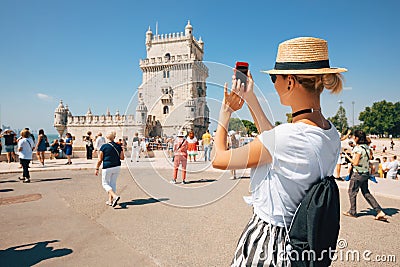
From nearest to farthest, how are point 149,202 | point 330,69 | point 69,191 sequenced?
point 330,69 → point 149,202 → point 69,191

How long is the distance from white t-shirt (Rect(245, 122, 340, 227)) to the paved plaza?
60 cm

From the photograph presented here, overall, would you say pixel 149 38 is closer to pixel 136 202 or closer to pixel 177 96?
pixel 136 202

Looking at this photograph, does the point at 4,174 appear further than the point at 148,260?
Yes

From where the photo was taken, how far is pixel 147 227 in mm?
4672

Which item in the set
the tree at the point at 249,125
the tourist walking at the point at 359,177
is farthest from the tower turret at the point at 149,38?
the tree at the point at 249,125

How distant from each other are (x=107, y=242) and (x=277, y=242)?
3.32 metres

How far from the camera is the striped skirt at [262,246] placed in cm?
144

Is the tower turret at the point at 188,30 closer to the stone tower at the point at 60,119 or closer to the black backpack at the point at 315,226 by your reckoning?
the stone tower at the point at 60,119

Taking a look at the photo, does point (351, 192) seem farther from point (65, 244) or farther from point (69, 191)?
point (69, 191)

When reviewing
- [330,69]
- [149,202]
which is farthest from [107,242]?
[330,69]

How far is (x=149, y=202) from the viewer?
252 inches

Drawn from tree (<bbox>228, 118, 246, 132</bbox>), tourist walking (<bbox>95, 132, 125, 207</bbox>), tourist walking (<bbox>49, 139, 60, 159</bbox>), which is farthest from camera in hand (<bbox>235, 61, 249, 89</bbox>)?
tourist walking (<bbox>49, 139, 60, 159</bbox>)

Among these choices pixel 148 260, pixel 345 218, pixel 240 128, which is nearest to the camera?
pixel 240 128

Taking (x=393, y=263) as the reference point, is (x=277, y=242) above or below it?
above
